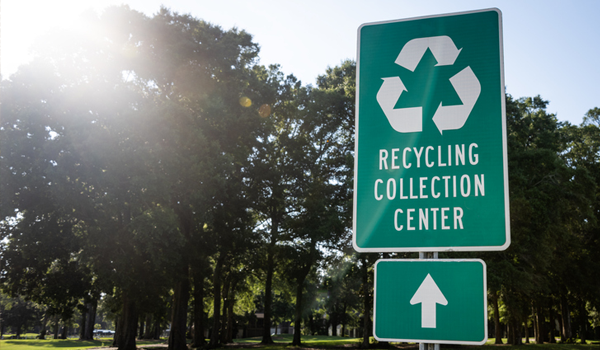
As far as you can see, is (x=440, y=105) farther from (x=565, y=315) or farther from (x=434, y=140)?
(x=565, y=315)

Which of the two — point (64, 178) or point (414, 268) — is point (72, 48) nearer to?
point (64, 178)

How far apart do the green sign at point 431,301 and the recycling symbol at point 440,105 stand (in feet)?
2.83

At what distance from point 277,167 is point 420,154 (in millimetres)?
30363

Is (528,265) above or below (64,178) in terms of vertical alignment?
below

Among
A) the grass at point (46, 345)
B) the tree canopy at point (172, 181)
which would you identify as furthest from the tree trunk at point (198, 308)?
the grass at point (46, 345)

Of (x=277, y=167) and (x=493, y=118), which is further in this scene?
(x=277, y=167)

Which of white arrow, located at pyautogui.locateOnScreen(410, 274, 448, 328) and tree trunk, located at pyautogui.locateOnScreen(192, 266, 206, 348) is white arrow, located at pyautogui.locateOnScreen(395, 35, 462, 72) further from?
tree trunk, located at pyautogui.locateOnScreen(192, 266, 206, 348)

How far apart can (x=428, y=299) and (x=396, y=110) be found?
1210mm

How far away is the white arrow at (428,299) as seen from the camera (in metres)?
2.46

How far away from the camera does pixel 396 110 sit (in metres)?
2.94

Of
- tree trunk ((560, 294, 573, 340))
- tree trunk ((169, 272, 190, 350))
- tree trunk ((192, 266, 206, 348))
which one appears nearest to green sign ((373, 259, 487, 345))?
tree trunk ((169, 272, 190, 350))

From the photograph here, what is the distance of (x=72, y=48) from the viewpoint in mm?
22016

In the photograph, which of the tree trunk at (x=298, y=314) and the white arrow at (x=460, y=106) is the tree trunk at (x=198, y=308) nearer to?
the tree trunk at (x=298, y=314)

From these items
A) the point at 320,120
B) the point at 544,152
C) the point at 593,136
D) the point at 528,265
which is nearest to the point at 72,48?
the point at 320,120
